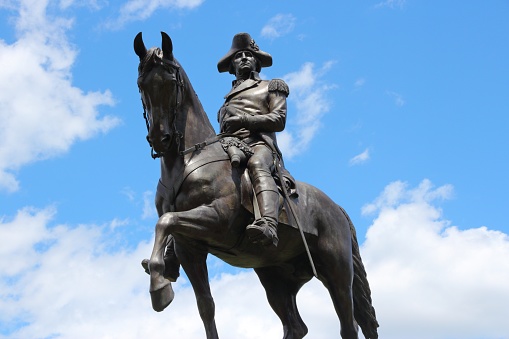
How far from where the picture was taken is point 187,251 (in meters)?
12.3

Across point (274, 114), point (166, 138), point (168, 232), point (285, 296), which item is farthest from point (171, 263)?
point (274, 114)

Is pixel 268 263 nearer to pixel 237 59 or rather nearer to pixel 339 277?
pixel 339 277

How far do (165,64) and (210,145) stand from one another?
49.3 inches

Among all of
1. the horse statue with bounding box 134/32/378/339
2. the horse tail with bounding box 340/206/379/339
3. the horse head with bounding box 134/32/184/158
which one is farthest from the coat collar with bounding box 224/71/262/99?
the horse tail with bounding box 340/206/379/339

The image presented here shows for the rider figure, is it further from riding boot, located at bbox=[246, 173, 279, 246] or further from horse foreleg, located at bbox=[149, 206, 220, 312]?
horse foreleg, located at bbox=[149, 206, 220, 312]

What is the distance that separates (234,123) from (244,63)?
1390mm

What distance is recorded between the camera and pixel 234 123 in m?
13.2

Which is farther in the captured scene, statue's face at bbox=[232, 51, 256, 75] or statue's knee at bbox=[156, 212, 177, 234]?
statue's face at bbox=[232, 51, 256, 75]

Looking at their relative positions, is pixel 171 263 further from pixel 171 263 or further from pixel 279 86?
pixel 279 86

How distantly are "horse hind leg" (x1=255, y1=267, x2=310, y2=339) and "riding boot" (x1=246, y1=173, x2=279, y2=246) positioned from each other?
1795 mm

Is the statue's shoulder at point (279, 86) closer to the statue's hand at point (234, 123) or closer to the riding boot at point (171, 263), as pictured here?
the statue's hand at point (234, 123)

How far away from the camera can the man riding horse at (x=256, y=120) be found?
39.4 ft

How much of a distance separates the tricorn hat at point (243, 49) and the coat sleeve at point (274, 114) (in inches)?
30.1

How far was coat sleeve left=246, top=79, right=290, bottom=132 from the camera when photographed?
43.4 feet
